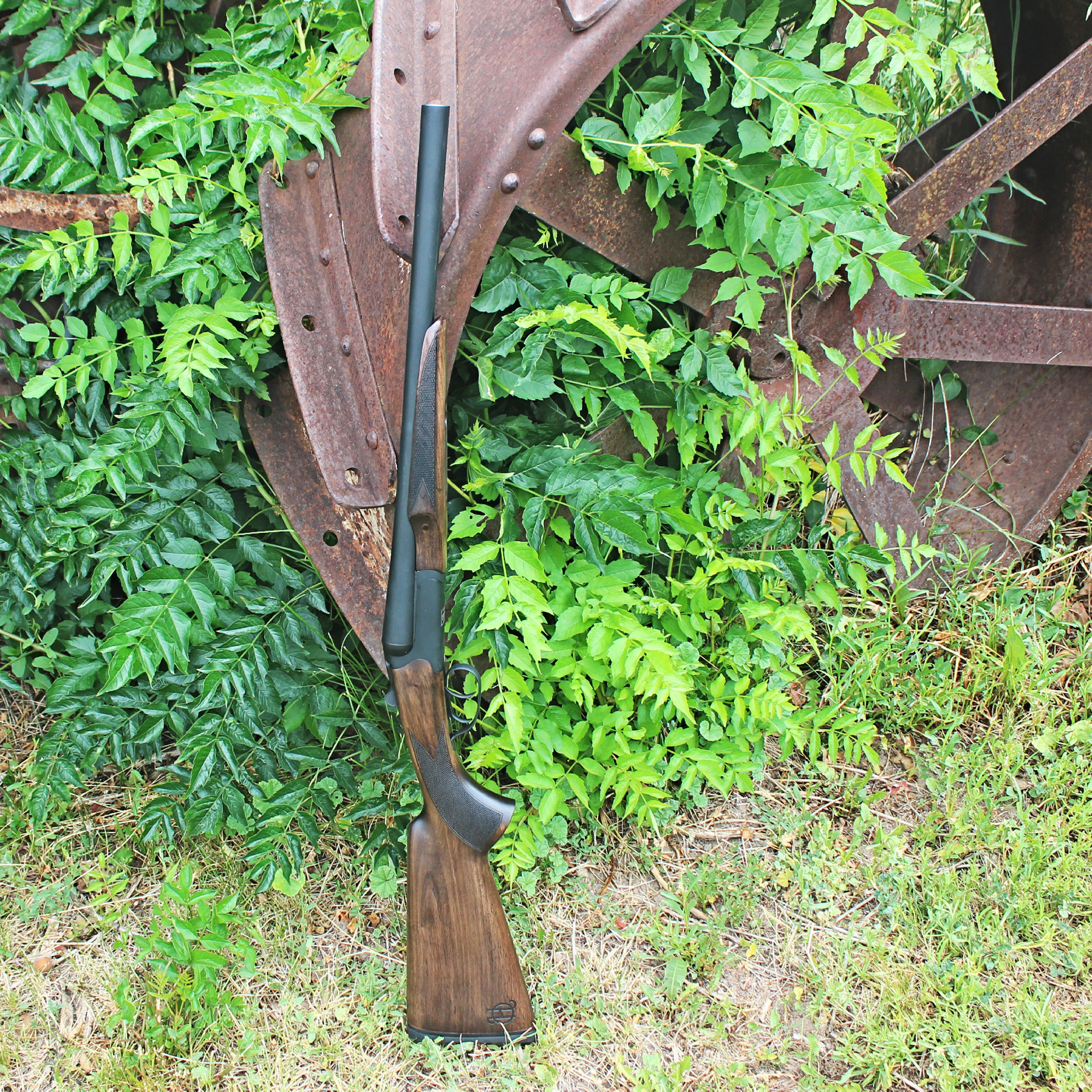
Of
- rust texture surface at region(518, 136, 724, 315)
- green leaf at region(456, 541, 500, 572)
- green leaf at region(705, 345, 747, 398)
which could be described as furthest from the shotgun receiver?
green leaf at region(705, 345, 747, 398)

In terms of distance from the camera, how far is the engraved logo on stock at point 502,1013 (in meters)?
1.68

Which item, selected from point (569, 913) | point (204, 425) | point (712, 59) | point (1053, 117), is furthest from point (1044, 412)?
point (204, 425)

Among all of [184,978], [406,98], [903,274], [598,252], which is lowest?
[184,978]

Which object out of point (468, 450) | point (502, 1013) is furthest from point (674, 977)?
point (468, 450)

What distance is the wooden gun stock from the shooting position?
1.59 meters

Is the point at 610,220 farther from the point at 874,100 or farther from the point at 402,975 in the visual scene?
the point at 402,975

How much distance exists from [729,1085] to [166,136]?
94.4 inches

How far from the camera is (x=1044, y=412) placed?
2.70 meters

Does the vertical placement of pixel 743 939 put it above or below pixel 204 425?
below

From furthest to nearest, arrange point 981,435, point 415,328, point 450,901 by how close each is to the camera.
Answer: point 981,435 → point 450,901 → point 415,328

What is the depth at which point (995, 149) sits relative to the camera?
2062mm

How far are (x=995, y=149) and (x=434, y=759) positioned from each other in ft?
6.29

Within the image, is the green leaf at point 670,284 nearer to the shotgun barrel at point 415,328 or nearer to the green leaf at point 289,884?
the shotgun barrel at point 415,328

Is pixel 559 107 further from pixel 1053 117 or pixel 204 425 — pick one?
pixel 1053 117
